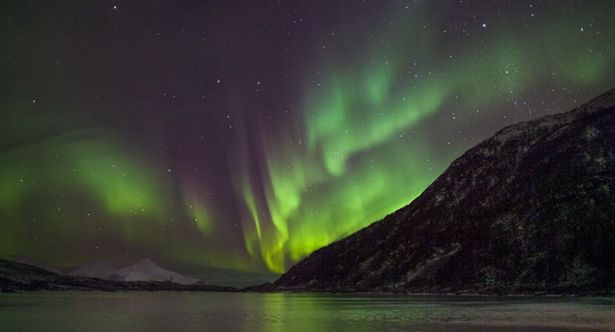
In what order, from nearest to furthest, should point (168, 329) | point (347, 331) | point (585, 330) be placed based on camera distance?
1. point (585, 330)
2. point (347, 331)
3. point (168, 329)

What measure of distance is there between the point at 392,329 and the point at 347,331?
5312 millimetres

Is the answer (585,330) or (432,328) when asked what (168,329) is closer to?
(432,328)

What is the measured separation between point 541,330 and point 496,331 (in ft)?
Answer: 17.0

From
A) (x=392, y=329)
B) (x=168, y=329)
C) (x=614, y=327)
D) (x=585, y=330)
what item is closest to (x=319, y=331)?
(x=392, y=329)

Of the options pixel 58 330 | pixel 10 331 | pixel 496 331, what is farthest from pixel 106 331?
pixel 496 331

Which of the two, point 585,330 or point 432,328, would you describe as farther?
point 432,328

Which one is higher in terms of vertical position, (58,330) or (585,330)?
(58,330)

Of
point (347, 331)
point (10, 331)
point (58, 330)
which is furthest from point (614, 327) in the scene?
point (10, 331)

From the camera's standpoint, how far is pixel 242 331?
6731 centimetres

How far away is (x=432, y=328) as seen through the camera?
67562 millimetres

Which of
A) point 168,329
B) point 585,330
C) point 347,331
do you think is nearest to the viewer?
point 585,330

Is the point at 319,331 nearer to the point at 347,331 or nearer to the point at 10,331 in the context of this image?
the point at 347,331

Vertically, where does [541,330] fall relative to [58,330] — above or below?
below

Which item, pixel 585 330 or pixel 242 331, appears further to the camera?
pixel 242 331
